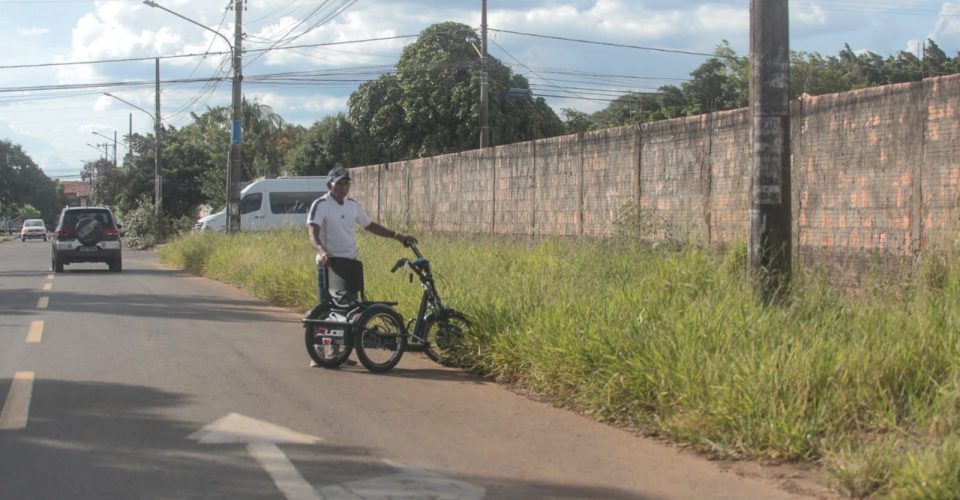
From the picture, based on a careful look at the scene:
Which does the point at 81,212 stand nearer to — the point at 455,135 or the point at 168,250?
the point at 168,250

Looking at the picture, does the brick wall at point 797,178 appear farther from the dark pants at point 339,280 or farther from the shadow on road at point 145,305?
the shadow on road at point 145,305

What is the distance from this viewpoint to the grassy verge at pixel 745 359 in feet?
16.2

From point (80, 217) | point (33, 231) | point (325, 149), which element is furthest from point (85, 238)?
point (33, 231)

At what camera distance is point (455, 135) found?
125 ft

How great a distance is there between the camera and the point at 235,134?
977 inches

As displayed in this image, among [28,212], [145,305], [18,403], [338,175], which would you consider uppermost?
[28,212]

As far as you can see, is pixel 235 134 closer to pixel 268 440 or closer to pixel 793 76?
pixel 268 440

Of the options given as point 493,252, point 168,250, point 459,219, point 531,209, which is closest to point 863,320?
point 493,252

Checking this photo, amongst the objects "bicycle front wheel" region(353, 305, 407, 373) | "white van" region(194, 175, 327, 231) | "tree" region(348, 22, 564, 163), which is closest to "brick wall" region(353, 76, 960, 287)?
"bicycle front wheel" region(353, 305, 407, 373)

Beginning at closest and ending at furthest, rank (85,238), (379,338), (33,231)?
(379,338) < (85,238) < (33,231)

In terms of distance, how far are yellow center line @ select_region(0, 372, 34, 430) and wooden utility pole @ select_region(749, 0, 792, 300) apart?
5549 mm

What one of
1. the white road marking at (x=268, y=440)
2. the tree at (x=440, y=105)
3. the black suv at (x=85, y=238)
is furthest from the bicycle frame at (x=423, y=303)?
the tree at (x=440, y=105)

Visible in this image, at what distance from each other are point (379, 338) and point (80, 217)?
55.6 feet

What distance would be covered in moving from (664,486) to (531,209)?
35.5 feet
